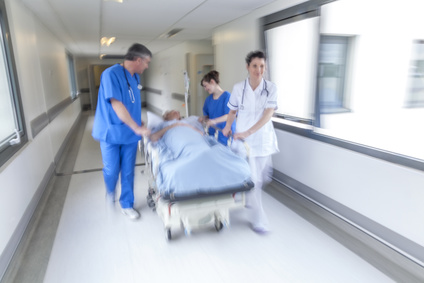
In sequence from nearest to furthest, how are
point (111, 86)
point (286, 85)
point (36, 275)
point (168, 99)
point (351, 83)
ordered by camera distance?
point (36, 275) < point (111, 86) < point (351, 83) < point (286, 85) < point (168, 99)

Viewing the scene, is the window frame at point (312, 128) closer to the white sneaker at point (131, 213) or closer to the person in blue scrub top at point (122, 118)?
the person in blue scrub top at point (122, 118)

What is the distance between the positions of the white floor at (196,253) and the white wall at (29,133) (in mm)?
351

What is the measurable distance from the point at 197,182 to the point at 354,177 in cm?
134

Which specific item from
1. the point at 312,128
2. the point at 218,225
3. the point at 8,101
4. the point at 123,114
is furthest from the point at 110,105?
the point at 312,128

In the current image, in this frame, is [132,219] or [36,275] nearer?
[36,275]

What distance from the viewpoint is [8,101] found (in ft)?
8.66

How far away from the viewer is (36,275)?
187 cm

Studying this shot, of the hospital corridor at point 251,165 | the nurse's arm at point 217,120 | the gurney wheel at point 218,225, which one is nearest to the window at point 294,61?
the hospital corridor at point 251,165

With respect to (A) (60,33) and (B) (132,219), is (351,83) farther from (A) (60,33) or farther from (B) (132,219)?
(A) (60,33)

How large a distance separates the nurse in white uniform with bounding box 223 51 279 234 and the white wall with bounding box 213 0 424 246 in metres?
0.61

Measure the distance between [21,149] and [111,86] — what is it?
1.09 metres

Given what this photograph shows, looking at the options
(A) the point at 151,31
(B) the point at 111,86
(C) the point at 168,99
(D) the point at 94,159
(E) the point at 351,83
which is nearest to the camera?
(B) the point at 111,86

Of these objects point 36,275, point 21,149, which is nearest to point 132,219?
point 36,275

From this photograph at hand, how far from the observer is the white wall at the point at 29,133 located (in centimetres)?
207
